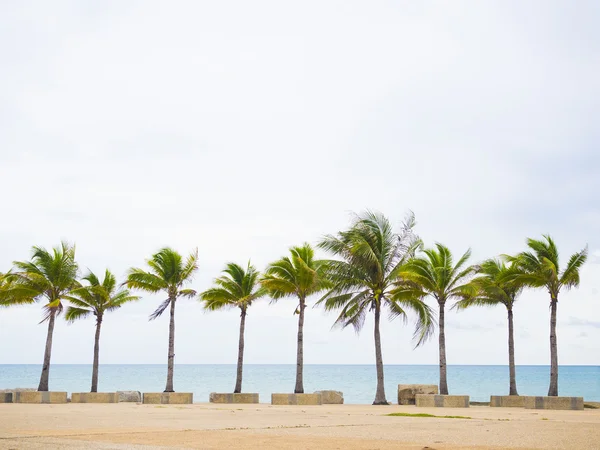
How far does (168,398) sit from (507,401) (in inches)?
548

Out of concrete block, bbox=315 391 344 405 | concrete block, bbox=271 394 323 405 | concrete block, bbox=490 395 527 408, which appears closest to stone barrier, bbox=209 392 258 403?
concrete block, bbox=271 394 323 405

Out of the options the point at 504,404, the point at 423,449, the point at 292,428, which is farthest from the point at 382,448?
the point at 504,404

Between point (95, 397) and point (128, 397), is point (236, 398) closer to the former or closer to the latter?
point (95, 397)

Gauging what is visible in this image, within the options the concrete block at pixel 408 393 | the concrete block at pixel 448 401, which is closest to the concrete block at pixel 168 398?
the concrete block at pixel 408 393

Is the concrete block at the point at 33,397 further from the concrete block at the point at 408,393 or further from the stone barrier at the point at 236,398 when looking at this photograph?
the concrete block at the point at 408,393

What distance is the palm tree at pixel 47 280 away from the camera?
32.9 meters

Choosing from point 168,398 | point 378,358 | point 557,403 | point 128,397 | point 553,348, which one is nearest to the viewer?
point 557,403

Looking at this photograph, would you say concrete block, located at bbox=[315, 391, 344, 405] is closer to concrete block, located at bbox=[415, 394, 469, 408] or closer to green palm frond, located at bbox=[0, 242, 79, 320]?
concrete block, located at bbox=[415, 394, 469, 408]

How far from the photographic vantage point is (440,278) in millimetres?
31281

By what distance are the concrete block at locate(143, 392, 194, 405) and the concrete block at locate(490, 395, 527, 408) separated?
41.0 feet

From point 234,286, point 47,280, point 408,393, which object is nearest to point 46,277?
point 47,280

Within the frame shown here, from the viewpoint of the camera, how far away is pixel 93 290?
33969 millimetres

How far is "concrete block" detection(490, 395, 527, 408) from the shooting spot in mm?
28531

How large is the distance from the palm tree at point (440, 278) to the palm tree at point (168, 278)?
10456 millimetres
